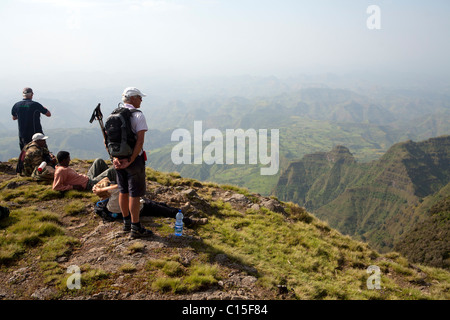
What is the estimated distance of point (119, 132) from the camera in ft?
21.9

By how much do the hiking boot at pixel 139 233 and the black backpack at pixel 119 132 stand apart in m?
2.62

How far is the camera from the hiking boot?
25.3ft

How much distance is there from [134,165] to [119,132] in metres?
1.08

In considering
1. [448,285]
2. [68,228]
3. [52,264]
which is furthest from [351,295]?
[68,228]

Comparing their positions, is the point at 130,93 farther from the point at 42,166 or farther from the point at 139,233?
the point at 42,166

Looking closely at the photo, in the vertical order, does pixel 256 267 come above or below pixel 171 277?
below

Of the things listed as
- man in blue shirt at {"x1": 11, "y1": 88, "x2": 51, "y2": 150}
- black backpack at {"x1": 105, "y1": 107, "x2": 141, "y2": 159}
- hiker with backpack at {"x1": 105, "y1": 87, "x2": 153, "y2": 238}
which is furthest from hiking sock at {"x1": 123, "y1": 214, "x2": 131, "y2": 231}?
man in blue shirt at {"x1": 11, "y1": 88, "x2": 51, "y2": 150}

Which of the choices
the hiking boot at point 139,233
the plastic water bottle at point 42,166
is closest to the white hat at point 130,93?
the hiking boot at point 139,233

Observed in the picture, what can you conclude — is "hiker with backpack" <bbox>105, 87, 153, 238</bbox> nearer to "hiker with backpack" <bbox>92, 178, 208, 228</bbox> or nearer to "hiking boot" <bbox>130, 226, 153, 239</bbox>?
"hiking boot" <bbox>130, 226, 153, 239</bbox>

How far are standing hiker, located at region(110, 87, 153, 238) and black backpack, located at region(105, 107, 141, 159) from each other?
15 cm

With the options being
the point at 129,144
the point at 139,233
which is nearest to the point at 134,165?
the point at 129,144
